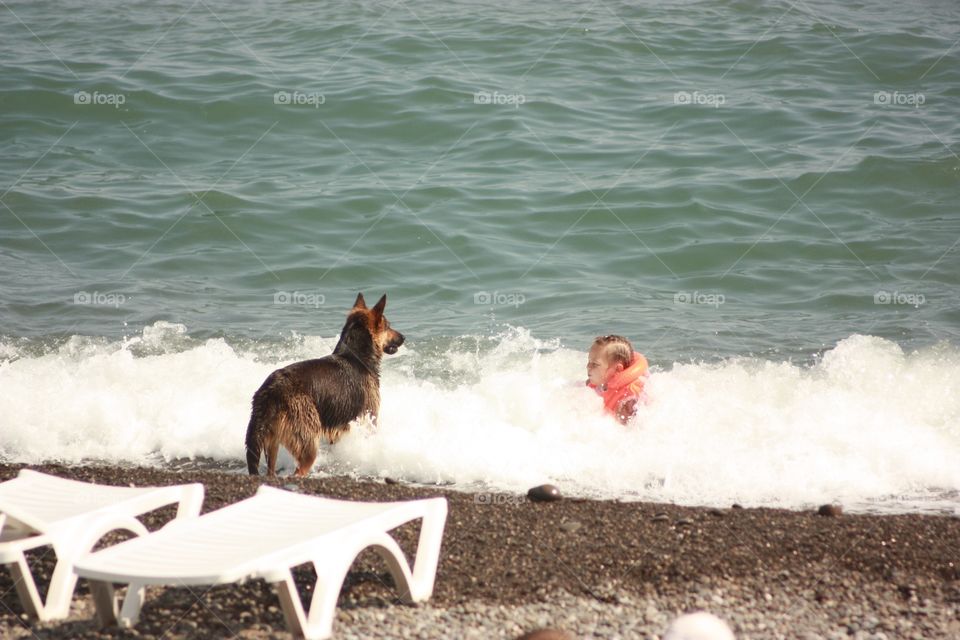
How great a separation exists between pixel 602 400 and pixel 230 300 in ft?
17.9

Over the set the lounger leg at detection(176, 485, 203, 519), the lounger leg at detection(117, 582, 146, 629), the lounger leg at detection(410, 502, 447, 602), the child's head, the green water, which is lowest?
the lounger leg at detection(117, 582, 146, 629)

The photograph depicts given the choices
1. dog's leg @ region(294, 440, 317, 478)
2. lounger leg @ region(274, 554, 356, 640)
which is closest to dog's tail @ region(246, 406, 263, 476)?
dog's leg @ region(294, 440, 317, 478)

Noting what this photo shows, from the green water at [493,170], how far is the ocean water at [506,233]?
0.18ft

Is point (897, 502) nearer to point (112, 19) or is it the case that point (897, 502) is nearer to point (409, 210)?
point (409, 210)
